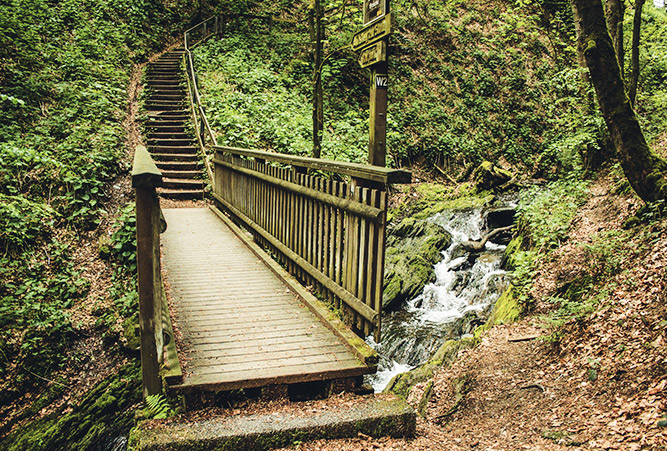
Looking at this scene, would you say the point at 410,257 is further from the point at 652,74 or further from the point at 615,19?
the point at 652,74

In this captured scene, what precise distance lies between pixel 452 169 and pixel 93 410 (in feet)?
52.8

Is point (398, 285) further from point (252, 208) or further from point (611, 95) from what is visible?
point (611, 95)

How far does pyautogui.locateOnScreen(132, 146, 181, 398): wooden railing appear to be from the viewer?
11.0 feet

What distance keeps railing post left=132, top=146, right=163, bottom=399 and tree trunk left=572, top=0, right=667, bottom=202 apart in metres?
5.30

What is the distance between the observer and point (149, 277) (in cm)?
344

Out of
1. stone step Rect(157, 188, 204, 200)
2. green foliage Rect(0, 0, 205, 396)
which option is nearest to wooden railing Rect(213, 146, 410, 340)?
green foliage Rect(0, 0, 205, 396)

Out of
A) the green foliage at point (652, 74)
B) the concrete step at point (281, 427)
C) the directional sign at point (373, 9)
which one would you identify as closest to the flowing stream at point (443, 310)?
the concrete step at point (281, 427)

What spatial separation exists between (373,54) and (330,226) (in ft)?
6.30

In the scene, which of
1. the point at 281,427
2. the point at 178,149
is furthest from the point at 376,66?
the point at 178,149

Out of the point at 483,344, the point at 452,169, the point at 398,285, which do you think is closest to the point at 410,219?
the point at 398,285

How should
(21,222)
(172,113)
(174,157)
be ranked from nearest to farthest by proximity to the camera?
(21,222), (174,157), (172,113)

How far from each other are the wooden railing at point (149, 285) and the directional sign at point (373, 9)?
106 inches

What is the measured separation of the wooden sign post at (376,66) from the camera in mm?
4418

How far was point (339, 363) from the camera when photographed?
3914 mm
